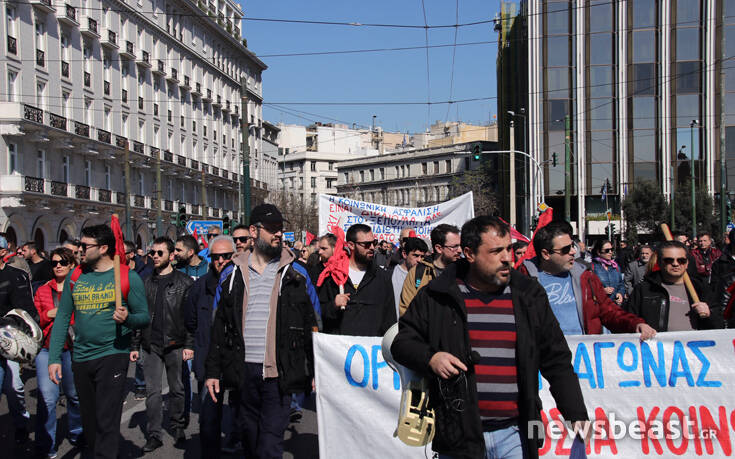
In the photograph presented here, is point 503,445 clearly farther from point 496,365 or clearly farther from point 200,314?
point 200,314

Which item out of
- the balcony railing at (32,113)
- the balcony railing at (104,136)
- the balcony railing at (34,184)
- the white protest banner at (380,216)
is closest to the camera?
the white protest banner at (380,216)

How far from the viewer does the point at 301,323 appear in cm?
538

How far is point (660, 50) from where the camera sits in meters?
51.1

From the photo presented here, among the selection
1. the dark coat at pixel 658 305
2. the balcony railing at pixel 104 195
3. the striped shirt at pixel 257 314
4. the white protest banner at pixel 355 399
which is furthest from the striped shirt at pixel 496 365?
the balcony railing at pixel 104 195

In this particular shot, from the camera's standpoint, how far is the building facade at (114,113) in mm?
37969

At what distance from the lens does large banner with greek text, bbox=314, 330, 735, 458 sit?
5.72m

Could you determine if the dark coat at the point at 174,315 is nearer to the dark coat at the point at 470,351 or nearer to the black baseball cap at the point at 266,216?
the black baseball cap at the point at 266,216

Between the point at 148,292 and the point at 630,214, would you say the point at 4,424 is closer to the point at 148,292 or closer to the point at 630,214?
the point at 148,292

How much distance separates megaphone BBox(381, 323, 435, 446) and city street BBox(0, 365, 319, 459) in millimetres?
3290

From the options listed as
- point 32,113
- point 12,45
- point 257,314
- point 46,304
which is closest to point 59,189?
point 32,113

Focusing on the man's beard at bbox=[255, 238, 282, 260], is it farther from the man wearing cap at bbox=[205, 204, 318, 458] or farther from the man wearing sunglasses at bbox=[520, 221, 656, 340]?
the man wearing sunglasses at bbox=[520, 221, 656, 340]

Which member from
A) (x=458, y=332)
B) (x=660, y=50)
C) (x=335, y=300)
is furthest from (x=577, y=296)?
→ (x=660, y=50)

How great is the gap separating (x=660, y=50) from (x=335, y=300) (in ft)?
166

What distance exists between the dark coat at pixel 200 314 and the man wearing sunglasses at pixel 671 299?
11.4ft
